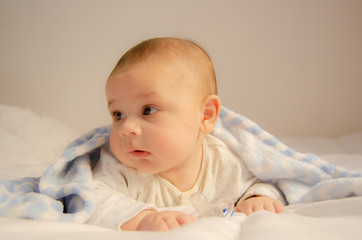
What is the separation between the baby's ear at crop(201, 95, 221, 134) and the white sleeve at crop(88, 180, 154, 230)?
0.84ft

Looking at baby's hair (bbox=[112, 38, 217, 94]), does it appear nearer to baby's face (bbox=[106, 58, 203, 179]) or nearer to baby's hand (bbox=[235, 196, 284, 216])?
baby's face (bbox=[106, 58, 203, 179])

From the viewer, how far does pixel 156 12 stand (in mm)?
1903

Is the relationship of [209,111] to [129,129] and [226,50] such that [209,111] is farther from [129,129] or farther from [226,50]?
[226,50]

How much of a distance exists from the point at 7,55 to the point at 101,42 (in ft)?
1.77

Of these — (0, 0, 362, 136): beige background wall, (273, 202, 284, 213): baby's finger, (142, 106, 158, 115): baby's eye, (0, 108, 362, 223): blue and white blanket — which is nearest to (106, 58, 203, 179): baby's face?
(142, 106, 158, 115): baby's eye

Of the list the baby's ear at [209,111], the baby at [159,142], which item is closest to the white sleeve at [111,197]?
the baby at [159,142]

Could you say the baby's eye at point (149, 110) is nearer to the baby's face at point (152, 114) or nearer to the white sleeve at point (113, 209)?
the baby's face at point (152, 114)

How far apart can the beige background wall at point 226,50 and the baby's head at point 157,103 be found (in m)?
1.20

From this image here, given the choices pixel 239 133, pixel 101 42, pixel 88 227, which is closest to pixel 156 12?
pixel 101 42

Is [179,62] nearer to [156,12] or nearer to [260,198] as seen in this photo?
[260,198]

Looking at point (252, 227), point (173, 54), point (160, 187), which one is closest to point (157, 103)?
point (173, 54)

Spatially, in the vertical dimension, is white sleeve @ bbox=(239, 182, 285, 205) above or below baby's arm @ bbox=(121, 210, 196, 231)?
below

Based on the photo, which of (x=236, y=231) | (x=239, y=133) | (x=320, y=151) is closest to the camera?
(x=236, y=231)

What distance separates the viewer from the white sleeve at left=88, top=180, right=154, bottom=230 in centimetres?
62
